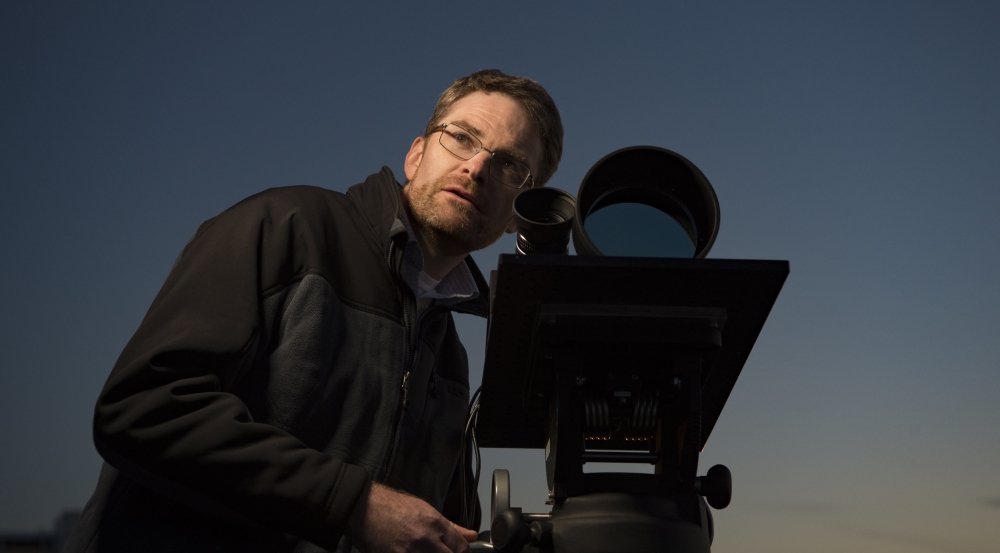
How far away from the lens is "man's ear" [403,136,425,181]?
9.82 ft

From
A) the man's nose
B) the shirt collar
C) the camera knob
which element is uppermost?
the man's nose

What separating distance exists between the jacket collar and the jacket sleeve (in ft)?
2.01

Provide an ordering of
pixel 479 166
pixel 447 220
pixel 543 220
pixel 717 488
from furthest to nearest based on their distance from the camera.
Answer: pixel 479 166, pixel 447 220, pixel 543 220, pixel 717 488

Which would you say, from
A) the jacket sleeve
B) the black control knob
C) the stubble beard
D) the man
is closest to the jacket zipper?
the man

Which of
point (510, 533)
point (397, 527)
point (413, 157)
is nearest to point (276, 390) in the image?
point (397, 527)

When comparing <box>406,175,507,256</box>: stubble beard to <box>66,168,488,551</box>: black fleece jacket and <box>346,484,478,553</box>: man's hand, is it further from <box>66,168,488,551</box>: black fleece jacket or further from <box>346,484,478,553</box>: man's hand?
<box>346,484,478,553</box>: man's hand

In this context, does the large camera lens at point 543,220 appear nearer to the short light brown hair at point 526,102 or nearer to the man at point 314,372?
the man at point 314,372

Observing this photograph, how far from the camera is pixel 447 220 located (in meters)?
2.52

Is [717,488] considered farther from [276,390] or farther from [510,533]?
[276,390]

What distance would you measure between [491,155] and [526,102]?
33cm

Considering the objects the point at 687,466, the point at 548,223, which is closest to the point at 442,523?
the point at 687,466

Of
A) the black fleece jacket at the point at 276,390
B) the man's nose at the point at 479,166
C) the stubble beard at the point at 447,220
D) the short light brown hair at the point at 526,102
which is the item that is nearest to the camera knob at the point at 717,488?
the black fleece jacket at the point at 276,390

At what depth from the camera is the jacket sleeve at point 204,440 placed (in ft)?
5.05

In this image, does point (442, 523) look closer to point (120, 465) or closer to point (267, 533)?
point (267, 533)
